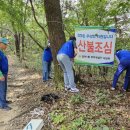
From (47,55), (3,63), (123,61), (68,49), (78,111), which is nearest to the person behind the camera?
(78,111)

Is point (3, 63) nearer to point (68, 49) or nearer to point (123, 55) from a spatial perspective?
point (68, 49)

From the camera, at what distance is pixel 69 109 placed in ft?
22.8

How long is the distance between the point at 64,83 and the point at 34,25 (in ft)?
41.3

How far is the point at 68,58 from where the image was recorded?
827cm

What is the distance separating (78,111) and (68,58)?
1.96 m

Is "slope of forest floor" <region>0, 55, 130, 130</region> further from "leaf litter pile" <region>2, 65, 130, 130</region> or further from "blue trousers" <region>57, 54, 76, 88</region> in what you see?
"blue trousers" <region>57, 54, 76, 88</region>

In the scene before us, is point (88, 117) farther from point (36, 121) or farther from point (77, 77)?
point (77, 77)

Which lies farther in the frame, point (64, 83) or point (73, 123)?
point (64, 83)

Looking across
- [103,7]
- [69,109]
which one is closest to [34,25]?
[103,7]

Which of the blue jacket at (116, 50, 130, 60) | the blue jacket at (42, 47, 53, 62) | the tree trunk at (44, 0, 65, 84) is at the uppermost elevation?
the tree trunk at (44, 0, 65, 84)

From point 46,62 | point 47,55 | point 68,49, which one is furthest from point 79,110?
point 46,62

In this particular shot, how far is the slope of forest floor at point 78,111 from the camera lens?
6.04 meters

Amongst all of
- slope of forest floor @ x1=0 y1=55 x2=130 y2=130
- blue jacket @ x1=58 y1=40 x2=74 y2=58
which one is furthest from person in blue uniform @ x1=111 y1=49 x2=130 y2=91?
blue jacket @ x1=58 y1=40 x2=74 y2=58

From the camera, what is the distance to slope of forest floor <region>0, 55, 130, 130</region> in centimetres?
604
